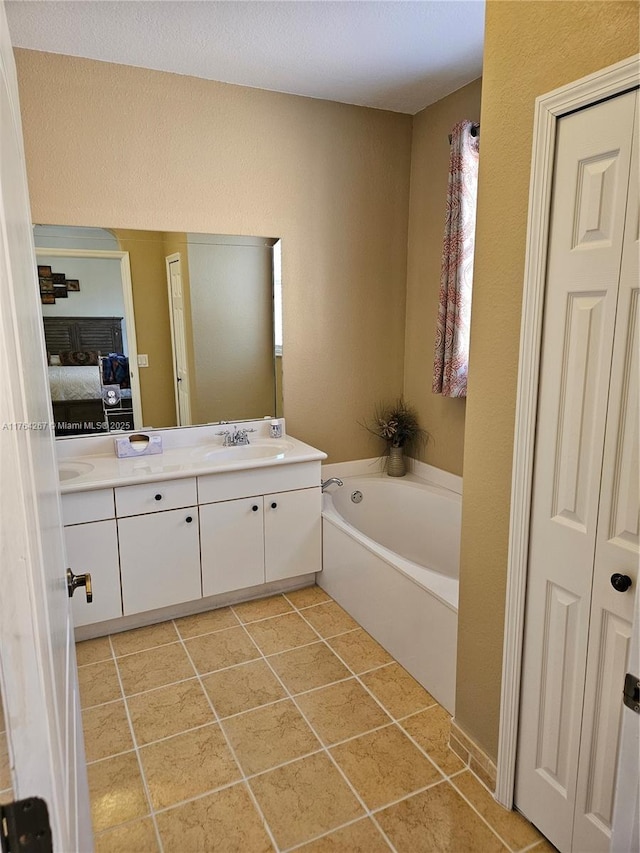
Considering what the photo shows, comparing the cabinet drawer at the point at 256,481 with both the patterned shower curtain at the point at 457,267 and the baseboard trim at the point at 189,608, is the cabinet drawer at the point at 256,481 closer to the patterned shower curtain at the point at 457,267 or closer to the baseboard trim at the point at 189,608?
the baseboard trim at the point at 189,608

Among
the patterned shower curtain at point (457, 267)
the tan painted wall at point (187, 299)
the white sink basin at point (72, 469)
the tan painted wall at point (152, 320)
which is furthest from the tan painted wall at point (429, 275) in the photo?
the white sink basin at point (72, 469)

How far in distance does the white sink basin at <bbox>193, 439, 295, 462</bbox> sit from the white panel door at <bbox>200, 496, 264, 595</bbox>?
0.94ft

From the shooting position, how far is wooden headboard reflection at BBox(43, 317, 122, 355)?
9.16 ft

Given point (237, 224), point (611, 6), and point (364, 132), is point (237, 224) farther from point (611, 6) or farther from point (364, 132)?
point (611, 6)

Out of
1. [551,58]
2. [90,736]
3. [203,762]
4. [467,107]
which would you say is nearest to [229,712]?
[203,762]

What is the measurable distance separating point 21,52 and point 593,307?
2695 millimetres

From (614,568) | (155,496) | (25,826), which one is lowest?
(155,496)

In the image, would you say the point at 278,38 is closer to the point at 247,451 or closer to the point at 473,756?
the point at 247,451

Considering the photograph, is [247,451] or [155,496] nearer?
[155,496]

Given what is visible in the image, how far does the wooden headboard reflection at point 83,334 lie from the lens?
279 cm

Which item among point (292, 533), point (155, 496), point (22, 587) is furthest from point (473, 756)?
point (22, 587)

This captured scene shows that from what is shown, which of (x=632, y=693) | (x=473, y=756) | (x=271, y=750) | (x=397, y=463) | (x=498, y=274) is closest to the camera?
(x=632, y=693)

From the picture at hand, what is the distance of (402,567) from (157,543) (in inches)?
46.2

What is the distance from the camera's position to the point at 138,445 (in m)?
2.95
